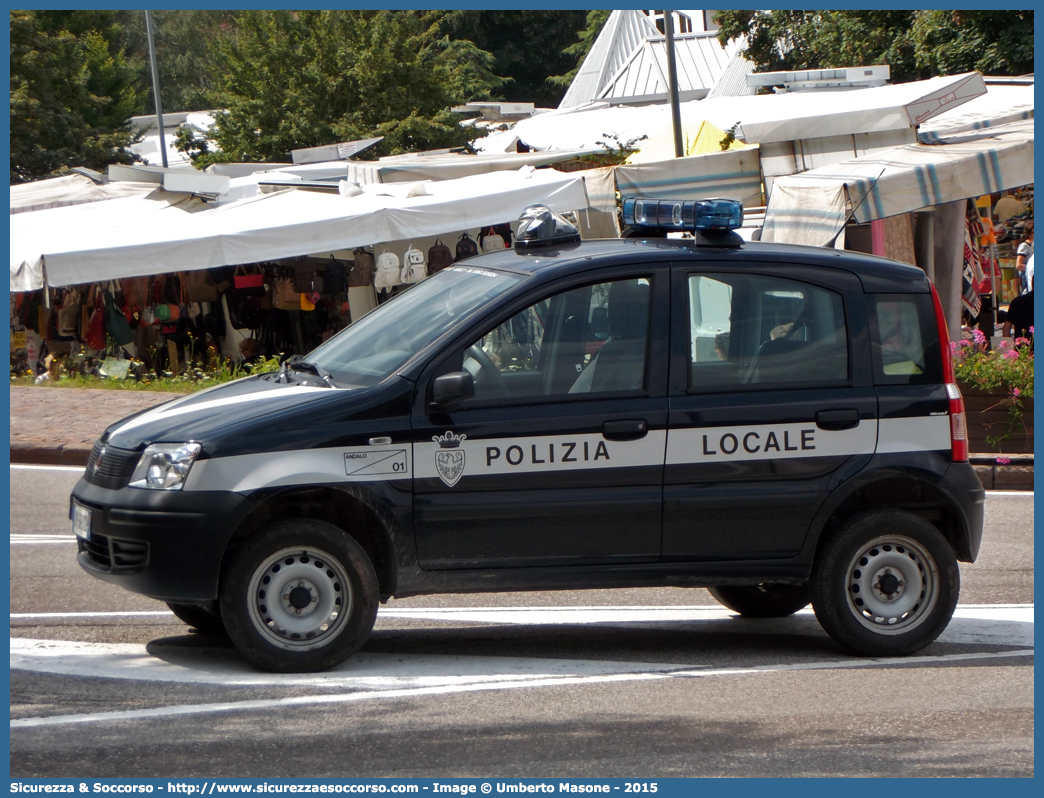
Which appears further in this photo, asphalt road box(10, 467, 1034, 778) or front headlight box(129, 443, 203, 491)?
front headlight box(129, 443, 203, 491)

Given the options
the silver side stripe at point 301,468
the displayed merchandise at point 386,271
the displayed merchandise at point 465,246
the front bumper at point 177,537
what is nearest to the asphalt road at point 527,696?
the front bumper at point 177,537

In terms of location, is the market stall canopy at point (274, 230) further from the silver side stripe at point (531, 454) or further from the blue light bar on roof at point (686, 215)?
the silver side stripe at point (531, 454)

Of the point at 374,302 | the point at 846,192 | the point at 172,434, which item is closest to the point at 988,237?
the point at 846,192

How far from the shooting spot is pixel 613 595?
767 centimetres

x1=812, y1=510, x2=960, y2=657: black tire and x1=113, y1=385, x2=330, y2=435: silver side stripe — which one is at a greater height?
x1=113, y1=385, x2=330, y2=435: silver side stripe

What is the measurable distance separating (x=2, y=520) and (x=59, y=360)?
1351cm

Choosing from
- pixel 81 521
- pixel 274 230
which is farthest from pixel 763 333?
pixel 274 230

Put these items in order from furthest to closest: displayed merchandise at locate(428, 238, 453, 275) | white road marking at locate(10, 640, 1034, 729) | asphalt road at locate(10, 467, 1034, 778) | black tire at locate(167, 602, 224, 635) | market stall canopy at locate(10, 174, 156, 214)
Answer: market stall canopy at locate(10, 174, 156, 214) < displayed merchandise at locate(428, 238, 453, 275) < black tire at locate(167, 602, 224, 635) < white road marking at locate(10, 640, 1034, 729) < asphalt road at locate(10, 467, 1034, 778)

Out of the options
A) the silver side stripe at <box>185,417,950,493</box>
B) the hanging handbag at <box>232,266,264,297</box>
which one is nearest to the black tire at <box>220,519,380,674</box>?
the silver side stripe at <box>185,417,950,493</box>

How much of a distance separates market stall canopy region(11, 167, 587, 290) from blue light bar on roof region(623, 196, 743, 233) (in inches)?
375

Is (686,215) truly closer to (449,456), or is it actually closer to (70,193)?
(449,456)

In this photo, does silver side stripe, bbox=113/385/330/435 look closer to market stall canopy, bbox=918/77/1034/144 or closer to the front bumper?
the front bumper

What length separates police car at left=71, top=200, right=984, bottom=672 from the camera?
5.57 metres

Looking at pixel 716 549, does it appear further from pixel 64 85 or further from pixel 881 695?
pixel 64 85
